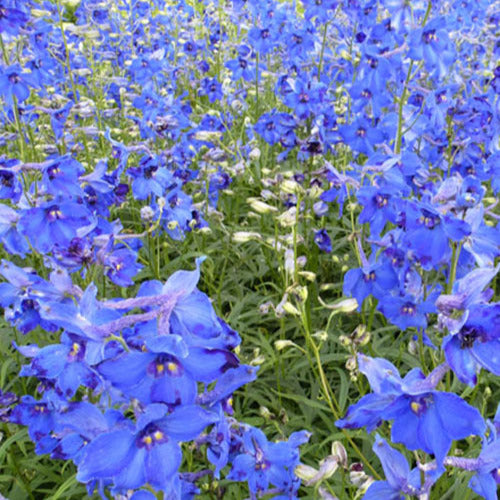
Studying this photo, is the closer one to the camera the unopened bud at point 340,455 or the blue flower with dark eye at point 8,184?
the unopened bud at point 340,455

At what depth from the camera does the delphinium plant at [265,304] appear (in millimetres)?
1188

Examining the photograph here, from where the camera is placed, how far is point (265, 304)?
2.63 meters

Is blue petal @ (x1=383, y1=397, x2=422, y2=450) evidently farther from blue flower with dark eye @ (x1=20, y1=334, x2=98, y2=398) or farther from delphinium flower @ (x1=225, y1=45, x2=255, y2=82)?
delphinium flower @ (x1=225, y1=45, x2=255, y2=82)

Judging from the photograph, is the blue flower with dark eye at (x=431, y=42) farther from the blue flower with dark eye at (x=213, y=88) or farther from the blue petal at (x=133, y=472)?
the blue flower with dark eye at (x=213, y=88)

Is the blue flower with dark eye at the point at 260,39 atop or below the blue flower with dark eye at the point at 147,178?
atop

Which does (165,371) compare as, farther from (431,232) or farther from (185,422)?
(431,232)

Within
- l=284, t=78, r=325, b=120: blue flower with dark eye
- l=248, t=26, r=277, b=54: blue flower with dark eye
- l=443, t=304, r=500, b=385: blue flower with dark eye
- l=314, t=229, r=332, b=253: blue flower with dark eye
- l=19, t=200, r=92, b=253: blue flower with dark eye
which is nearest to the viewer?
l=443, t=304, r=500, b=385: blue flower with dark eye

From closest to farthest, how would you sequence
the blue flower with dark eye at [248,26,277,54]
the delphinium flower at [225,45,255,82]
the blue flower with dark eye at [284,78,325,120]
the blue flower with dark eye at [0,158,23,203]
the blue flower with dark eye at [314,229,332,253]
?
the blue flower with dark eye at [0,158,23,203], the blue flower with dark eye at [314,229,332,253], the blue flower with dark eye at [284,78,325,120], the blue flower with dark eye at [248,26,277,54], the delphinium flower at [225,45,255,82]

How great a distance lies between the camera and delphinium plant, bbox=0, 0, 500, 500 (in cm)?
119

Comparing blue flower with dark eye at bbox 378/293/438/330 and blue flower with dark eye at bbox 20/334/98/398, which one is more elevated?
blue flower with dark eye at bbox 20/334/98/398

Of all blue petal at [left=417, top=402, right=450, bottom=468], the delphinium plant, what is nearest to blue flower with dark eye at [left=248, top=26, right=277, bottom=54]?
the delphinium plant

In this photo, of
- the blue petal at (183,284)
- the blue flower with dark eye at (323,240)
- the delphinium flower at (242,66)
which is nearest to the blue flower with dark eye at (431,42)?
the blue flower with dark eye at (323,240)

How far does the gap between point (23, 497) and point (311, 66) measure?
4.11 metres

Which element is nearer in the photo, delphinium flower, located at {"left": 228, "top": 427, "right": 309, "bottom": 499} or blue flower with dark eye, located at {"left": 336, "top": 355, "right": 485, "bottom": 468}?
blue flower with dark eye, located at {"left": 336, "top": 355, "right": 485, "bottom": 468}
